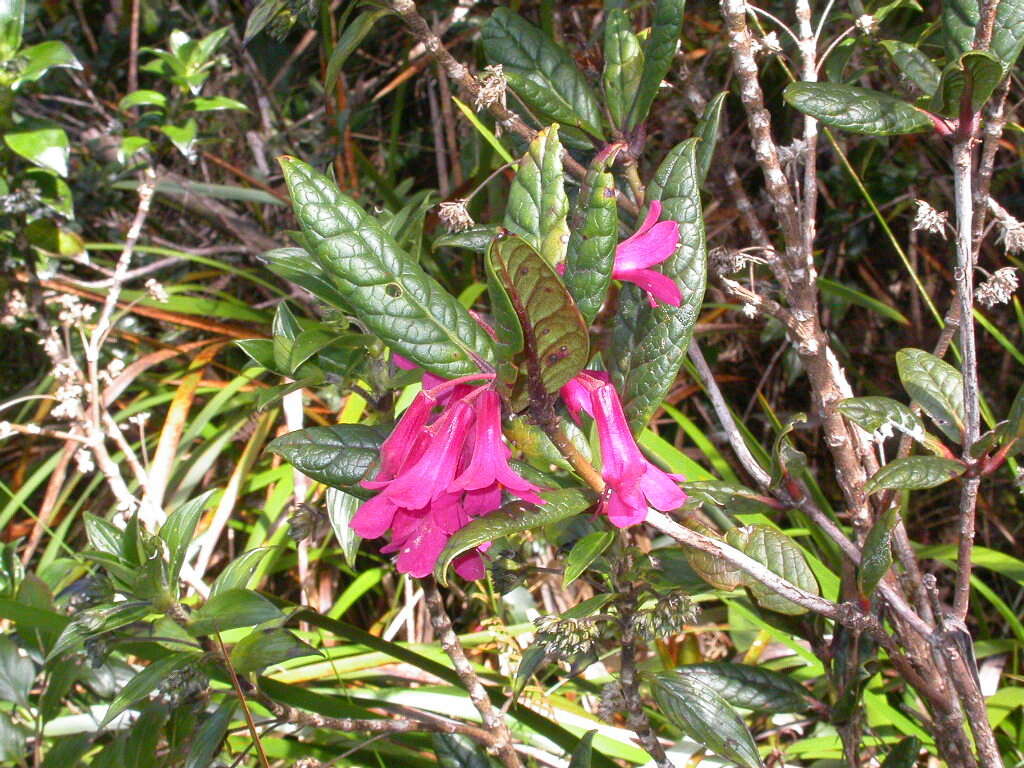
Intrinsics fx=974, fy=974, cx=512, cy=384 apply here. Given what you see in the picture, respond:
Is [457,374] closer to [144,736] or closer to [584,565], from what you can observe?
[584,565]

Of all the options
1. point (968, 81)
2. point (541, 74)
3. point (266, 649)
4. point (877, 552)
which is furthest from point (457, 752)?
point (968, 81)

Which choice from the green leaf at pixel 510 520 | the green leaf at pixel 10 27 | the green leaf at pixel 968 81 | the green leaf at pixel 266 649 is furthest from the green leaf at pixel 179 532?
the green leaf at pixel 10 27

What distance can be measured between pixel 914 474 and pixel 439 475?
1.48 ft

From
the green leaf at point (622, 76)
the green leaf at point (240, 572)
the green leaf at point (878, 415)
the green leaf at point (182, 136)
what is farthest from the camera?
the green leaf at point (182, 136)

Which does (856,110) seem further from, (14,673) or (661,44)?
(14,673)

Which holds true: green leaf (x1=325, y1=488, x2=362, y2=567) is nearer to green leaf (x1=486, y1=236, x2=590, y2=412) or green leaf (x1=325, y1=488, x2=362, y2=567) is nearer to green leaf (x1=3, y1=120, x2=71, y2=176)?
green leaf (x1=486, y1=236, x2=590, y2=412)

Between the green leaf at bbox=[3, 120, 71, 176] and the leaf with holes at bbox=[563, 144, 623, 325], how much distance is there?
138 centimetres

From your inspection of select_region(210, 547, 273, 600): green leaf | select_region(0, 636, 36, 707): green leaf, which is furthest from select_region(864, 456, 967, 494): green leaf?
select_region(0, 636, 36, 707): green leaf

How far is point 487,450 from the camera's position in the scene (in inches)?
25.5

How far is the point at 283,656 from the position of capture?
104 centimetres

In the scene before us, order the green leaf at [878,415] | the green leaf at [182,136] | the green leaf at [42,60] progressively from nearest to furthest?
the green leaf at [878,415] → the green leaf at [42,60] → the green leaf at [182,136]

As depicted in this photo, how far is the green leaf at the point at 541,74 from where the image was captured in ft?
3.40

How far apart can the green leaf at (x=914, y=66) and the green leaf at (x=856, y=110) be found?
0.54 feet

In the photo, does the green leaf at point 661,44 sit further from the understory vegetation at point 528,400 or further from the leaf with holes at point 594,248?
the leaf with holes at point 594,248
